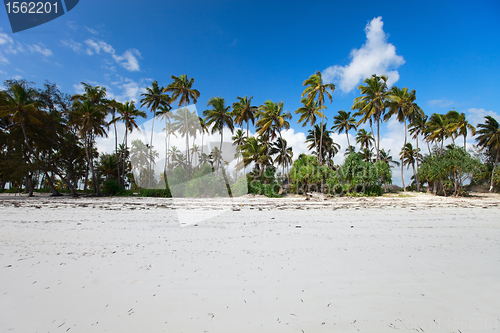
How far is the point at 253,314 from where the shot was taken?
2.21 m

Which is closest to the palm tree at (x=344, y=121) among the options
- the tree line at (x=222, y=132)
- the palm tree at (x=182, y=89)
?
the tree line at (x=222, y=132)

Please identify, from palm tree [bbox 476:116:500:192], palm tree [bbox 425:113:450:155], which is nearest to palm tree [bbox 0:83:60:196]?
palm tree [bbox 425:113:450:155]

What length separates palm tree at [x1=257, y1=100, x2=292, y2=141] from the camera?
27.4 meters

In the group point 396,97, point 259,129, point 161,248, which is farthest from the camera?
point 259,129

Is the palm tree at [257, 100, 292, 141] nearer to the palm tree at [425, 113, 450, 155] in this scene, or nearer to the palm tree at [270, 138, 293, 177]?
the palm tree at [270, 138, 293, 177]

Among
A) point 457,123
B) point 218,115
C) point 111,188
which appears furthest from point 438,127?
point 111,188

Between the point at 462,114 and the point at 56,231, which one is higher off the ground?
the point at 462,114

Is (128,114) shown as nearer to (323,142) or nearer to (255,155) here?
(255,155)

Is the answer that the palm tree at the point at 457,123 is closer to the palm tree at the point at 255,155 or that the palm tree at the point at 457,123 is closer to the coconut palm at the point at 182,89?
the palm tree at the point at 255,155

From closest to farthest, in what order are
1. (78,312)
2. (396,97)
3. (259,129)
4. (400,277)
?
(78,312) < (400,277) < (396,97) < (259,129)

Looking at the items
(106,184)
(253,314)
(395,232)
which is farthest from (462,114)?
(106,184)

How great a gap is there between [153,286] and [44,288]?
1336mm

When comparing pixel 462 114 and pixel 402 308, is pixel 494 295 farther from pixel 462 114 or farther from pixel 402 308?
pixel 462 114

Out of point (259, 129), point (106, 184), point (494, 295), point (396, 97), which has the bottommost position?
point (494, 295)
